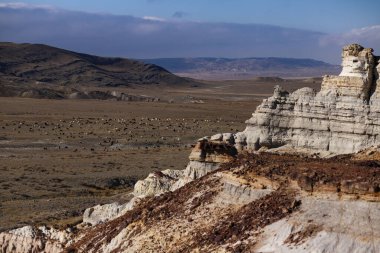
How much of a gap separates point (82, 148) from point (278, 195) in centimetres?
5283

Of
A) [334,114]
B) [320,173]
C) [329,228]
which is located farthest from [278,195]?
[334,114]

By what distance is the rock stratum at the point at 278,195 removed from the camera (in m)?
14.1

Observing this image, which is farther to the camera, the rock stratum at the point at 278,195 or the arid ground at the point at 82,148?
the arid ground at the point at 82,148

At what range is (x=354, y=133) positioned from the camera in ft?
81.2

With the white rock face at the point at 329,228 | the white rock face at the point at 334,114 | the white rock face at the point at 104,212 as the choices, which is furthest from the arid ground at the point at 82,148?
the white rock face at the point at 329,228

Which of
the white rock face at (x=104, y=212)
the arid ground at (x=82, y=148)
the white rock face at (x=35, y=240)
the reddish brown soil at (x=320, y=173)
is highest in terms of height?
the reddish brown soil at (x=320, y=173)

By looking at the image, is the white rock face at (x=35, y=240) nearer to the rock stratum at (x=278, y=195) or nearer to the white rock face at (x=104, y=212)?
the rock stratum at (x=278, y=195)

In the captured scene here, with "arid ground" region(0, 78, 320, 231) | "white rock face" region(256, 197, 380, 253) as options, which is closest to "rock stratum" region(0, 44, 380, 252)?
"white rock face" region(256, 197, 380, 253)

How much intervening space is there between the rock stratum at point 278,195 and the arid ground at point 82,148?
757cm

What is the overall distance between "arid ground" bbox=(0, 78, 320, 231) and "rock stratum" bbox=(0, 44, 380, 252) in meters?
7.57

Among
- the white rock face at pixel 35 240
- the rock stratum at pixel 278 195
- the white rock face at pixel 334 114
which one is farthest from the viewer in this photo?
the white rock face at pixel 334 114

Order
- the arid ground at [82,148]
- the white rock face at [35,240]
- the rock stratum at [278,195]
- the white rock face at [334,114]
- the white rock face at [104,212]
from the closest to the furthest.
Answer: the rock stratum at [278,195] < the white rock face at [35,240] < the white rock face at [104,212] < the white rock face at [334,114] < the arid ground at [82,148]

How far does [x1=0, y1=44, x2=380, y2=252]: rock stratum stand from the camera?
14094 millimetres

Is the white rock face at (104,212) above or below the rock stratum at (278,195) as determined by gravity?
below
